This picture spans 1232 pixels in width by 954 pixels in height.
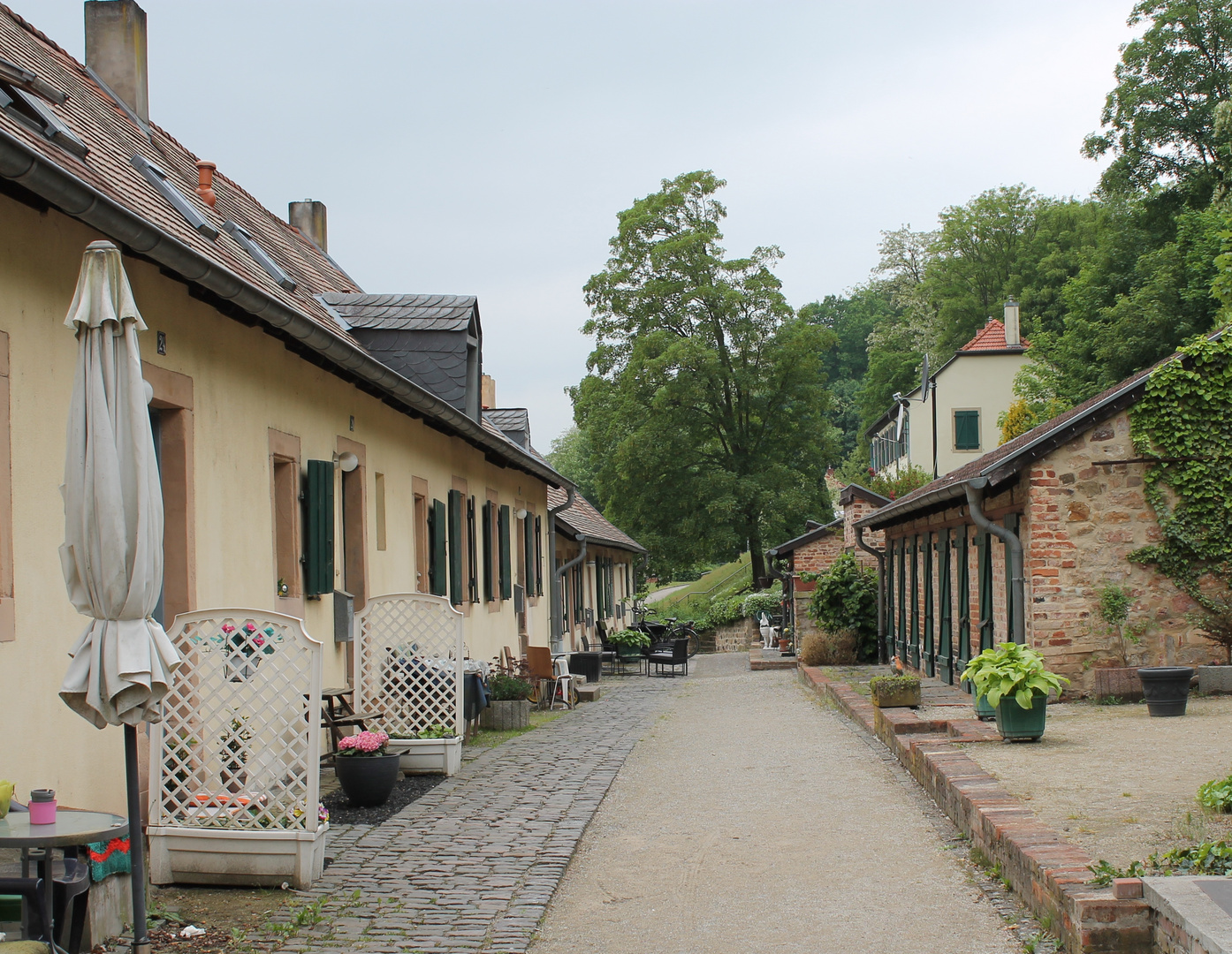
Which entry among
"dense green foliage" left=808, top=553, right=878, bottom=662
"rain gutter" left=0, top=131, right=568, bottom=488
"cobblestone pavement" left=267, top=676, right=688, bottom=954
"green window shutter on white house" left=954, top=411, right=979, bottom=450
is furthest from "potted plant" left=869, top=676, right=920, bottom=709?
"green window shutter on white house" left=954, top=411, right=979, bottom=450

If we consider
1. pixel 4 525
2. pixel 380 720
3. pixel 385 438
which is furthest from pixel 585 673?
pixel 4 525

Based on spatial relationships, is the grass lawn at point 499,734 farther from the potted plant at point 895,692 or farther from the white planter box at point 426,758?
the potted plant at point 895,692

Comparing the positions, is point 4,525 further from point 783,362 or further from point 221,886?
point 783,362

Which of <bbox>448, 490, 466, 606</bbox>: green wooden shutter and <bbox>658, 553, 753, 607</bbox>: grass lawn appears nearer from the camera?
<bbox>448, 490, 466, 606</bbox>: green wooden shutter

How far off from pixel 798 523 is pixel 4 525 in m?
34.8

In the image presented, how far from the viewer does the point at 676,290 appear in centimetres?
3944

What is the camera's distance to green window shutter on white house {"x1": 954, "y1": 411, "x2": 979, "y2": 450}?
145 ft

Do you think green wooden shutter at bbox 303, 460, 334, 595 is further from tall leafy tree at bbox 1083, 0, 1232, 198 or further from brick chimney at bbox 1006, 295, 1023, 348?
brick chimney at bbox 1006, 295, 1023, 348

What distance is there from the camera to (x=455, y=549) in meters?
14.6

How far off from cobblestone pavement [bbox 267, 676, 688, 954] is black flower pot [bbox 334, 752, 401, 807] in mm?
244

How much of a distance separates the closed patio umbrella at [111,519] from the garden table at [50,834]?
0.13 meters

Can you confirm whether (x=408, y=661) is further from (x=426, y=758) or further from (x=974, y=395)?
(x=974, y=395)

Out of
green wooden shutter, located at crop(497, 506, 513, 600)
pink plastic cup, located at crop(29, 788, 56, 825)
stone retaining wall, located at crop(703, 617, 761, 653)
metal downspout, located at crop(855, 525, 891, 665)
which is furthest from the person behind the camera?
stone retaining wall, located at crop(703, 617, 761, 653)

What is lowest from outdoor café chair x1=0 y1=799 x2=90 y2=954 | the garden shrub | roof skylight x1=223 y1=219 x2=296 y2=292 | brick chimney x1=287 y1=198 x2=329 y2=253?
the garden shrub
